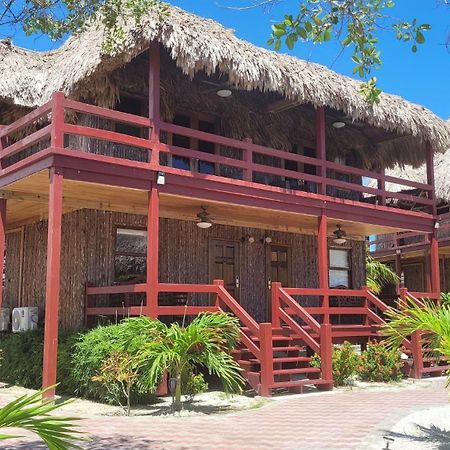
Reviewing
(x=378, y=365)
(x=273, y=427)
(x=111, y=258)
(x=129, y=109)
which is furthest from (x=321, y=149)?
(x=273, y=427)

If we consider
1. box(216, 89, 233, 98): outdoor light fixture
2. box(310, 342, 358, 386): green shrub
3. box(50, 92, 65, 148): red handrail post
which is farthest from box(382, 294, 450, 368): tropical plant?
box(216, 89, 233, 98): outdoor light fixture

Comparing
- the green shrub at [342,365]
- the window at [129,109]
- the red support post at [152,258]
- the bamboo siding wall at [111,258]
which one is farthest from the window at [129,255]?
the green shrub at [342,365]

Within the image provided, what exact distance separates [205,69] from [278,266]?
5904mm

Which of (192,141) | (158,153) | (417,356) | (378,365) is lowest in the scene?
(378,365)

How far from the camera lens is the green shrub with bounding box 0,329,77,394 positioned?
9.76 m

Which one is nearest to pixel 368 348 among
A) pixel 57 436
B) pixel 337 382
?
pixel 337 382

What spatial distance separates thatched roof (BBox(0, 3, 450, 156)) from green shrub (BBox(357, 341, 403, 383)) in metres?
4.77

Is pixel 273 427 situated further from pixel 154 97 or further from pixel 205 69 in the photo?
pixel 205 69

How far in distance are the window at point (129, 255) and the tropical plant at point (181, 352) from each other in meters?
3.47

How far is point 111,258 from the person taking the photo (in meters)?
11.9

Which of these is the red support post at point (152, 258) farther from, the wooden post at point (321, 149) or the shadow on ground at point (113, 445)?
the wooden post at point (321, 149)

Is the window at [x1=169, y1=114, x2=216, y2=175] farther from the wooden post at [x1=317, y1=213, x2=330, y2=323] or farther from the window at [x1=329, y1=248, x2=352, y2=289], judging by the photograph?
the window at [x1=329, y1=248, x2=352, y2=289]

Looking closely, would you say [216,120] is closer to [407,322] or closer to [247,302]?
[247,302]

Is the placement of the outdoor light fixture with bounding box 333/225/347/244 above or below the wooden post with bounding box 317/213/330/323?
above
